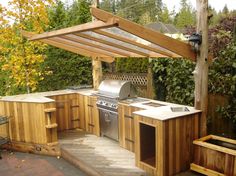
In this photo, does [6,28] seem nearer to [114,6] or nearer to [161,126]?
[161,126]

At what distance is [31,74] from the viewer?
7207mm

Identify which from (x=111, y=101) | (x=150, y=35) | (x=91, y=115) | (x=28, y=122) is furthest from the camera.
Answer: (x=91, y=115)

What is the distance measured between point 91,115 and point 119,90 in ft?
4.27

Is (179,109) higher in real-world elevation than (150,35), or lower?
lower

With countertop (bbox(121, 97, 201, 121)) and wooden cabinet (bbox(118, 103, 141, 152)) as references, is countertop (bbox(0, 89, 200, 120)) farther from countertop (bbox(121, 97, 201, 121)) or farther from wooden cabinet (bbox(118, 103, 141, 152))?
wooden cabinet (bbox(118, 103, 141, 152))

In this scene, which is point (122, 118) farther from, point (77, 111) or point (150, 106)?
point (77, 111)

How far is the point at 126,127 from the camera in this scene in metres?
5.19

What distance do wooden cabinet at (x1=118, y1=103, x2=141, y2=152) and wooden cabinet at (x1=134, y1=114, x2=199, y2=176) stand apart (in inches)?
22.5

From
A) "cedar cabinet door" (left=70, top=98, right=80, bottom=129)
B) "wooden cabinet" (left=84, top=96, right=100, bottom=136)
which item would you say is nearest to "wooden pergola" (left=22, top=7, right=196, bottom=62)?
"wooden cabinet" (left=84, top=96, right=100, bottom=136)

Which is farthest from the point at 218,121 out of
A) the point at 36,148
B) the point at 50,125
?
the point at 36,148

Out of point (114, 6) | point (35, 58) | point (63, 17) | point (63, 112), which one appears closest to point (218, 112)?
point (63, 112)

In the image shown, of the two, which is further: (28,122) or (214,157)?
(28,122)

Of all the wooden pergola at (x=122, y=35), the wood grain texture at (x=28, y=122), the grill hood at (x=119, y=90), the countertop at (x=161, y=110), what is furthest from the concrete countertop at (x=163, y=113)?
the wood grain texture at (x=28, y=122)

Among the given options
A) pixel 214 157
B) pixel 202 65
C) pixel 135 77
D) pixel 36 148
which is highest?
pixel 202 65
